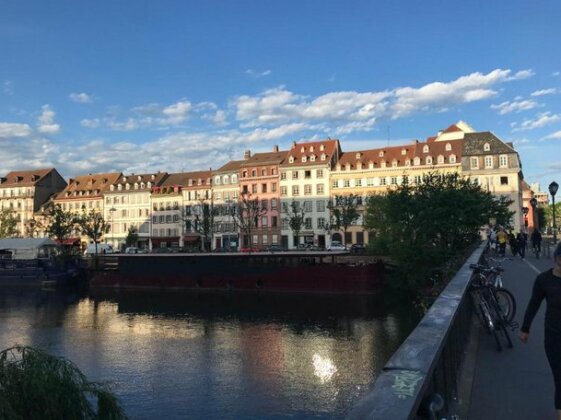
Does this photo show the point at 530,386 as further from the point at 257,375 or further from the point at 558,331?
the point at 257,375

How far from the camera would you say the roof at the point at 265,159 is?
85.9 meters

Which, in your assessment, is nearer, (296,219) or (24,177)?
(296,219)

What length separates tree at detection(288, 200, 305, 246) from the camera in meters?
74.0

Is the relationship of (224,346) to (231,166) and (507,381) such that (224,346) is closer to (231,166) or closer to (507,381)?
(507,381)

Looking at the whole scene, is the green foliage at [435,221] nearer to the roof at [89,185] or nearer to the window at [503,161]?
the window at [503,161]

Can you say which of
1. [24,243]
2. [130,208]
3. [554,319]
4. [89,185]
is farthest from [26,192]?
[554,319]

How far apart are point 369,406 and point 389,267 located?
48.6m

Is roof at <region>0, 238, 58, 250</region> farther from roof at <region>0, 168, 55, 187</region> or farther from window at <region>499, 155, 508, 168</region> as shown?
window at <region>499, 155, 508, 168</region>

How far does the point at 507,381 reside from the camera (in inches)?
232

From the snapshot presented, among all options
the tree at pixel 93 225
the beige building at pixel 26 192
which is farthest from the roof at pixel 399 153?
the beige building at pixel 26 192

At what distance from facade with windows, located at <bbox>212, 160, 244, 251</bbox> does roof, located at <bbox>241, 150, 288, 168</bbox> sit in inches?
84.4

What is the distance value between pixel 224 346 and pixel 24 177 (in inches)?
A: 3797

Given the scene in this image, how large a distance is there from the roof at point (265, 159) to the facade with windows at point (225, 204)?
2145 millimetres

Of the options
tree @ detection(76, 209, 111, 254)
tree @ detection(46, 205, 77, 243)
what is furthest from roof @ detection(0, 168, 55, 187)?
tree @ detection(46, 205, 77, 243)
